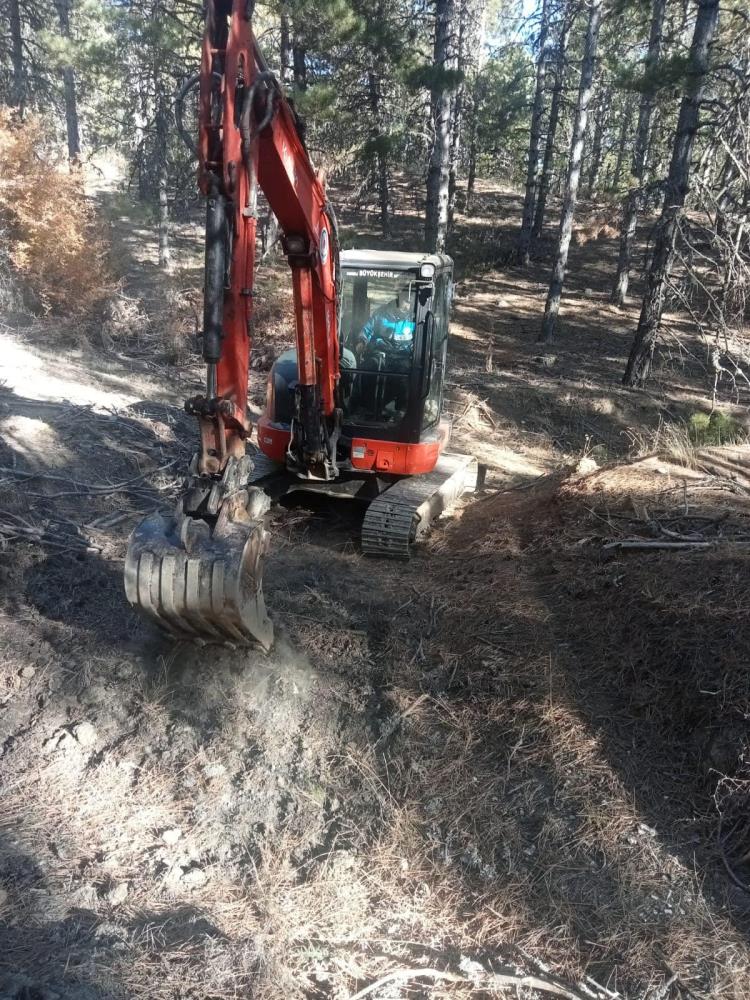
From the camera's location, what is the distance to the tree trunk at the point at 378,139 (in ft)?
46.6

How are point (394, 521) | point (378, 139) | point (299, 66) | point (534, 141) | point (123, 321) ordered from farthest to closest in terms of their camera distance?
point (534, 141), point (299, 66), point (123, 321), point (378, 139), point (394, 521)

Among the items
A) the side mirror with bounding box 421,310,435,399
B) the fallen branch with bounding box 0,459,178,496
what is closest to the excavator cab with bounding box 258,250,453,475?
the side mirror with bounding box 421,310,435,399

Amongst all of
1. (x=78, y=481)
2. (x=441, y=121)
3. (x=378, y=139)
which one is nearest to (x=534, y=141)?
(x=378, y=139)

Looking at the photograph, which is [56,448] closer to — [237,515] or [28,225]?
[237,515]

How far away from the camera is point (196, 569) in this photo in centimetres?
394

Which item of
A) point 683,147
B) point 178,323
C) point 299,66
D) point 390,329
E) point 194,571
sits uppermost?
point 299,66

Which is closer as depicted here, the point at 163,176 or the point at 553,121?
the point at 163,176

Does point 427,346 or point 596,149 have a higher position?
point 596,149

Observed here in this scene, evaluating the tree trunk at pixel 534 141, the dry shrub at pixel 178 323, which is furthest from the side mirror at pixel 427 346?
the tree trunk at pixel 534 141

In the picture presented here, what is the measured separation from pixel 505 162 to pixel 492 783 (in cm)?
3059

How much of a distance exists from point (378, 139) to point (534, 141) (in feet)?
34.1

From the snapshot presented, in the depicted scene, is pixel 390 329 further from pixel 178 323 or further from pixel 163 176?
pixel 163 176

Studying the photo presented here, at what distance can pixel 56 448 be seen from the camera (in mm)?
7340

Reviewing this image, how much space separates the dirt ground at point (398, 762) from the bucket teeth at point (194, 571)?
0.61 m
